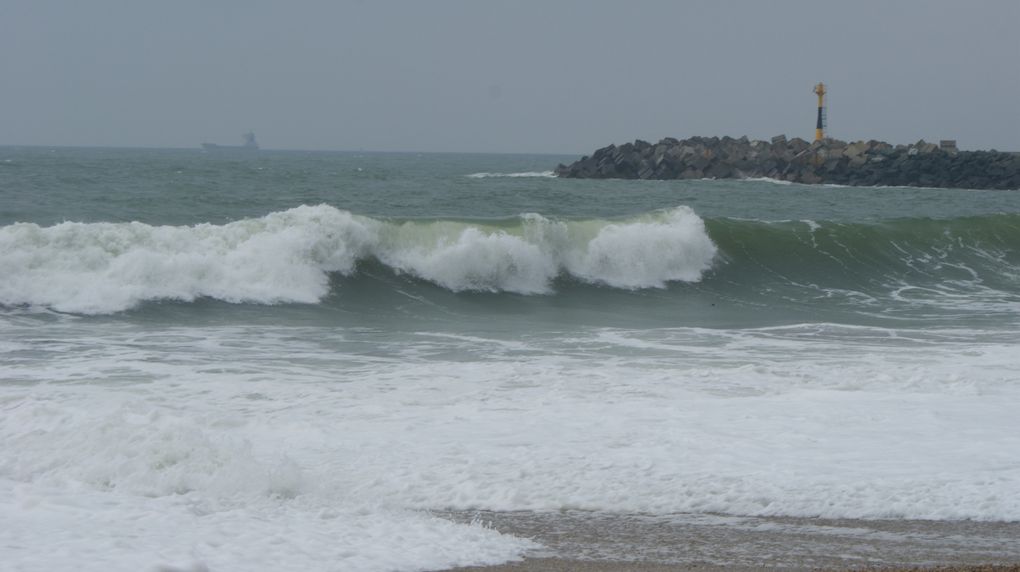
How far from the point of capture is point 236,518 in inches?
195

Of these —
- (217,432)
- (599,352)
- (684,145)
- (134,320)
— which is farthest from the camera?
(684,145)

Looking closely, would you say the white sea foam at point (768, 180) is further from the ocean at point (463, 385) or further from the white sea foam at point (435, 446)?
the white sea foam at point (435, 446)

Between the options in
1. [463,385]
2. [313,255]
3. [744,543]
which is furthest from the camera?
[313,255]

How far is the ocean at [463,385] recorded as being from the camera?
203 inches

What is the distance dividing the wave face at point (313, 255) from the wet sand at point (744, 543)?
799 cm

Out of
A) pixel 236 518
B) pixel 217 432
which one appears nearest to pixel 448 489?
pixel 236 518

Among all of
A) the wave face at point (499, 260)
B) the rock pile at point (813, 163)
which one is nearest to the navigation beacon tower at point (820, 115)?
the rock pile at point (813, 163)

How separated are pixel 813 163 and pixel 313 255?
34199 mm

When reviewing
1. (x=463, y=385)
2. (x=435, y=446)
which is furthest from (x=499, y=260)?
(x=435, y=446)

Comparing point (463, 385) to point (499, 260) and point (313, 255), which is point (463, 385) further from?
point (499, 260)

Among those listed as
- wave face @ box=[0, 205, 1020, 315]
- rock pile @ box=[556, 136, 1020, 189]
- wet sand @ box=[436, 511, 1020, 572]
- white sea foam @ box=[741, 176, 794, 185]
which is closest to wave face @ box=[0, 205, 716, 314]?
wave face @ box=[0, 205, 1020, 315]

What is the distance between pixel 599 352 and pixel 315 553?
5.59 metres

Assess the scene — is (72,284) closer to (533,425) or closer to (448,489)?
(533,425)

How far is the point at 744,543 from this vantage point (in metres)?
4.88
